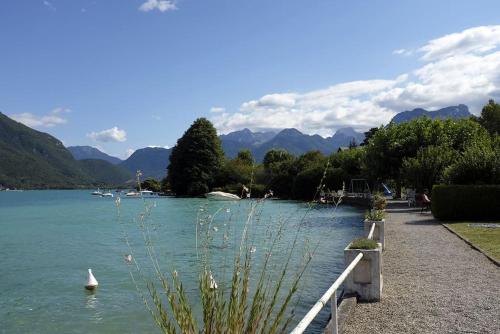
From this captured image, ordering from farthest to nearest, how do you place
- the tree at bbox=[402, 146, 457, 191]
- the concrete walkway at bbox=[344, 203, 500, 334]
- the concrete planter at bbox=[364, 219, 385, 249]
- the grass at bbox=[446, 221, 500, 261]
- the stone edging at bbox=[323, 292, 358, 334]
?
1. the tree at bbox=[402, 146, 457, 191]
2. the concrete planter at bbox=[364, 219, 385, 249]
3. the grass at bbox=[446, 221, 500, 261]
4. the stone edging at bbox=[323, 292, 358, 334]
5. the concrete walkway at bbox=[344, 203, 500, 334]

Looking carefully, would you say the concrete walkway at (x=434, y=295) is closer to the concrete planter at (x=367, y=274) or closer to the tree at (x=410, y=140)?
the concrete planter at (x=367, y=274)

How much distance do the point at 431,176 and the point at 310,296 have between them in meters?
25.9

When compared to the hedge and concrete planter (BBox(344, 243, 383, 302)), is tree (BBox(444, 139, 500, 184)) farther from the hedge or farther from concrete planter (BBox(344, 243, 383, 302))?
concrete planter (BBox(344, 243, 383, 302))

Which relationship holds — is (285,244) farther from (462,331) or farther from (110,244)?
(462,331)

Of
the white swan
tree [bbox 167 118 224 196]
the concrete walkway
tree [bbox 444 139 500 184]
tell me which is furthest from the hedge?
tree [bbox 167 118 224 196]

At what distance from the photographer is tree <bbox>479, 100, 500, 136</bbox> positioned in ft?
250

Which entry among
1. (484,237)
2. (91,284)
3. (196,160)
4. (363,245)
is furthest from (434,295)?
(196,160)

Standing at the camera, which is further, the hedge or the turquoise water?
the hedge

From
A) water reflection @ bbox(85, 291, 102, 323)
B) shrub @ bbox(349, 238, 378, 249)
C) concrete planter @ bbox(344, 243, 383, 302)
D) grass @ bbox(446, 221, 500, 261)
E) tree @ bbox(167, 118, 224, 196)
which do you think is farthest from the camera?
tree @ bbox(167, 118, 224, 196)

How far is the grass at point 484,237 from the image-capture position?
42.6ft

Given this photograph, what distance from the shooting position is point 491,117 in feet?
255

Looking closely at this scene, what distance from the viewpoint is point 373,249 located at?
26.6ft

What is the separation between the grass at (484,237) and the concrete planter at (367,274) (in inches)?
193

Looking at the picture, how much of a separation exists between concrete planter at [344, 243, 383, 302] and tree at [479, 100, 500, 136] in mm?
75746
